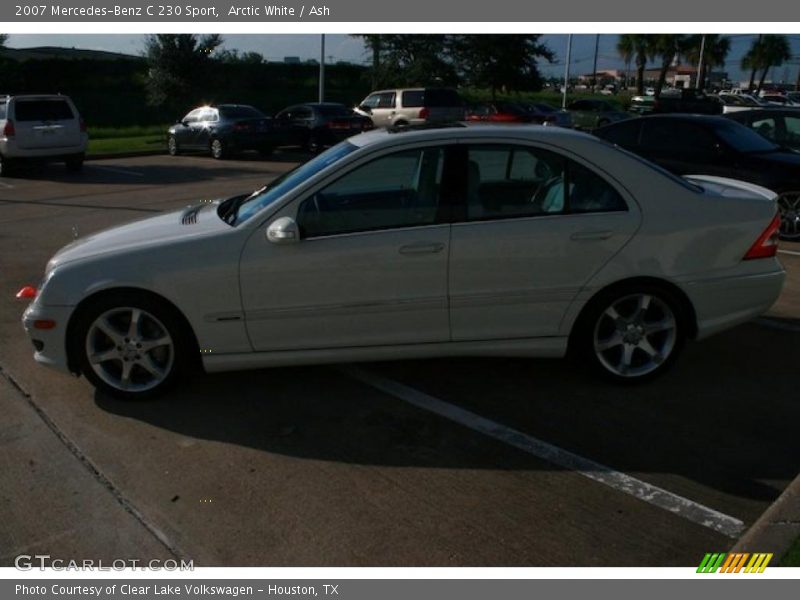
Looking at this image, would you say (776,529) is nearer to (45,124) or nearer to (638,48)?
(45,124)

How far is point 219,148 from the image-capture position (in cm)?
2117

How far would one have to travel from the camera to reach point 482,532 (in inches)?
138

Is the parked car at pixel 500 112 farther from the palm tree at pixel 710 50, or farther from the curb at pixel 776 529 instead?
the palm tree at pixel 710 50

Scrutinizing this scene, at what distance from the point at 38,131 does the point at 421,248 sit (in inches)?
577

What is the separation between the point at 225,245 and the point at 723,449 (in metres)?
2.93

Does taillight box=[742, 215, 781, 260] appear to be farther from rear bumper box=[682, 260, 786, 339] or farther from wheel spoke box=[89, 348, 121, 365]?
wheel spoke box=[89, 348, 121, 365]

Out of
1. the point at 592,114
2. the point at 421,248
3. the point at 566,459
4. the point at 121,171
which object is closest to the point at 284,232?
the point at 421,248

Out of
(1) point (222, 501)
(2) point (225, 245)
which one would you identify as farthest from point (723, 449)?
(2) point (225, 245)

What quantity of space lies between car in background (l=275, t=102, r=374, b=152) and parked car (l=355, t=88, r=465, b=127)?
1344 millimetres

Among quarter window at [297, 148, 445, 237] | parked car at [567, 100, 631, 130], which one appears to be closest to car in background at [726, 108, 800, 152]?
quarter window at [297, 148, 445, 237]

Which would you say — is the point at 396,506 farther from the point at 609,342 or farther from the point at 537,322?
the point at 609,342

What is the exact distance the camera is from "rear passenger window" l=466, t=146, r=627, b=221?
15.6ft

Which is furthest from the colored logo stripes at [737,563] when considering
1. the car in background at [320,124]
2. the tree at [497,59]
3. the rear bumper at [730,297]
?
the tree at [497,59]

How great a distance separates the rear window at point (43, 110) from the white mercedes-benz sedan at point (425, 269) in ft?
44.3
